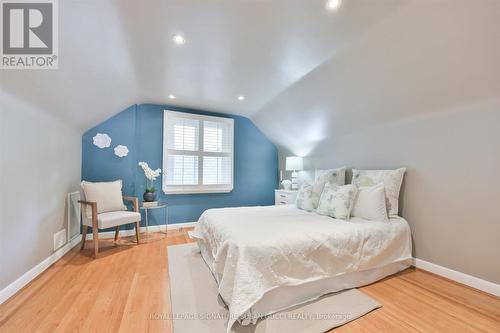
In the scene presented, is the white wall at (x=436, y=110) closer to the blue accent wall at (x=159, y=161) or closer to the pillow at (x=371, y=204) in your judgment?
the pillow at (x=371, y=204)

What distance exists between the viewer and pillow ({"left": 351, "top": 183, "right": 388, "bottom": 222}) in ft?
7.61

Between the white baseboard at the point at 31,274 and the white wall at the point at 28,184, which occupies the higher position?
the white wall at the point at 28,184

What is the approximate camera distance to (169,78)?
280 cm

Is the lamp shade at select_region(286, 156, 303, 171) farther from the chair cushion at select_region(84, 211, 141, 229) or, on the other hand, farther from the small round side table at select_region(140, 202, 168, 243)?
the chair cushion at select_region(84, 211, 141, 229)

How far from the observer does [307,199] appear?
289cm

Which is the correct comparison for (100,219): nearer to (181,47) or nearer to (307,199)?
A: (181,47)

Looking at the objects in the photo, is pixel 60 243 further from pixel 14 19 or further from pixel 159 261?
pixel 14 19

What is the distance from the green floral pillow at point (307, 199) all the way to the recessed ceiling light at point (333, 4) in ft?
6.94

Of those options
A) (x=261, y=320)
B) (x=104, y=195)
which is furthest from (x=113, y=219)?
(x=261, y=320)

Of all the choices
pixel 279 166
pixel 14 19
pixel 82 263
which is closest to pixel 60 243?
pixel 82 263

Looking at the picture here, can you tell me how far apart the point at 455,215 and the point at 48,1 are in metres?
3.96

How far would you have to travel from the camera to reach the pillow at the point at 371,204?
2.32m
